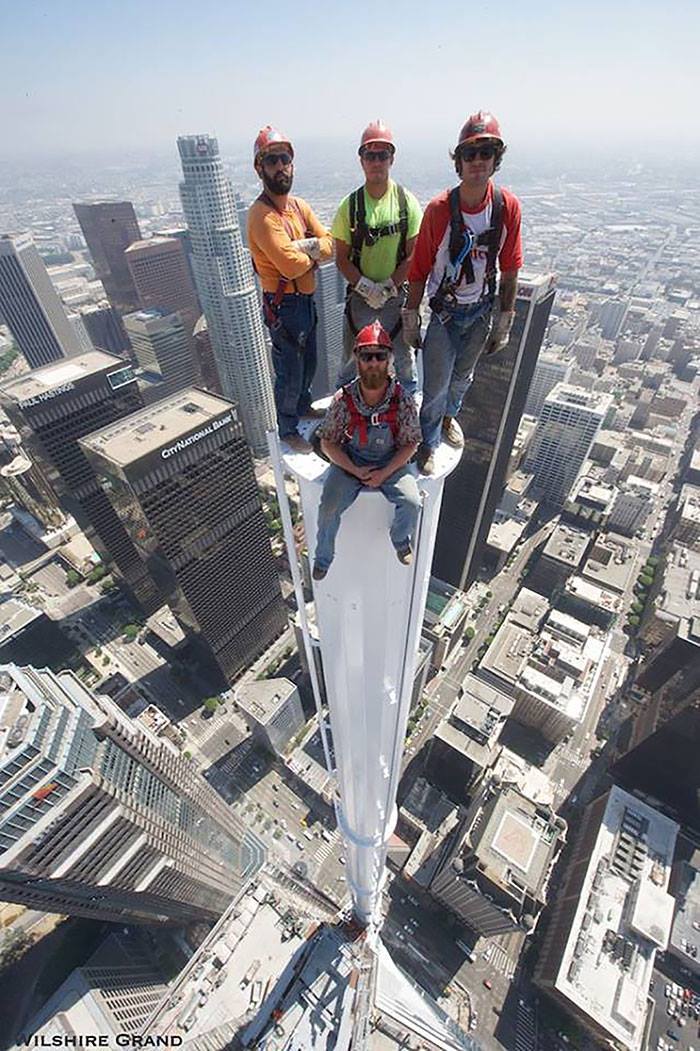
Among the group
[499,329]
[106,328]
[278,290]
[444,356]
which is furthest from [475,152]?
[106,328]

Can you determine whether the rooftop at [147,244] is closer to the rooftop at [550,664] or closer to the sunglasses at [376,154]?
the rooftop at [550,664]

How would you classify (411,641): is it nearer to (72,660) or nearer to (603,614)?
(603,614)

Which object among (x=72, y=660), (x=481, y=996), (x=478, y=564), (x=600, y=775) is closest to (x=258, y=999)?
(x=481, y=996)

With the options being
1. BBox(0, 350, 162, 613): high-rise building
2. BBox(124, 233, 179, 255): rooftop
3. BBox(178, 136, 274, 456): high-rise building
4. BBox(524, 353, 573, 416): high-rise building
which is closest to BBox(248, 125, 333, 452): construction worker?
BBox(0, 350, 162, 613): high-rise building

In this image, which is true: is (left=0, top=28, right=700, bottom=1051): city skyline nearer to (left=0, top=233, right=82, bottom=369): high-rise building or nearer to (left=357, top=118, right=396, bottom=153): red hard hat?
(left=357, top=118, right=396, bottom=153): red hard hat

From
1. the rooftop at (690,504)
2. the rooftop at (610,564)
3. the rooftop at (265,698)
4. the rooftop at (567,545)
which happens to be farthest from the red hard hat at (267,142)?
the rooftop at (690,504)

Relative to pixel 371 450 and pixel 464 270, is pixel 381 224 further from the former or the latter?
pixel 371 450
